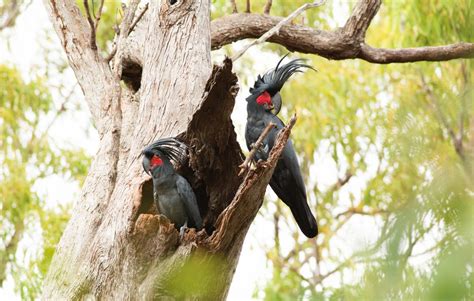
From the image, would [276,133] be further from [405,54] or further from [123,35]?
[405,54]

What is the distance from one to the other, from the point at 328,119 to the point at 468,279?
23.7 feet

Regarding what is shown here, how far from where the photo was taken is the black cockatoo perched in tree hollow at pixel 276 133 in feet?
13.2

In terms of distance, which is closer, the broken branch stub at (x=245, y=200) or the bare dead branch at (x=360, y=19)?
the broken branch stub at (x=245, y=200)

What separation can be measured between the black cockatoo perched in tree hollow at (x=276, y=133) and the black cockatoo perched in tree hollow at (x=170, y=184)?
21.3 inches

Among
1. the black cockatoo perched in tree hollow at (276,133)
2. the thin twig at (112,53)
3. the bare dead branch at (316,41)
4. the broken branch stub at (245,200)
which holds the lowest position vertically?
the broken branch stub at (245,200)

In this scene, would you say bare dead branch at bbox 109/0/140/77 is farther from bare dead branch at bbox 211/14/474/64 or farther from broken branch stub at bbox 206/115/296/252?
broken branch stub at bbox 206/115/296/252

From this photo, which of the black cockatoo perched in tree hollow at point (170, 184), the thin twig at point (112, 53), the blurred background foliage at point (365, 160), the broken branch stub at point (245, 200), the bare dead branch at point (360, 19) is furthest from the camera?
the bare dead branch at point (360, 19)

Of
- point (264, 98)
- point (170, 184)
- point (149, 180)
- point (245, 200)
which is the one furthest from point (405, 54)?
point (245, 200)

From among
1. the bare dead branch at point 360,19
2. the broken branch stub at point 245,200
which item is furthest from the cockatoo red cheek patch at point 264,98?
the broken branch stub at point 245,200

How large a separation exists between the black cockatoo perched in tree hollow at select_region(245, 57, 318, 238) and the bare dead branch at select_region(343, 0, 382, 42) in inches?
30.4

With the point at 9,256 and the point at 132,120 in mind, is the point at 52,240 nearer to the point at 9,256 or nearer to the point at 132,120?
the point at 9,256

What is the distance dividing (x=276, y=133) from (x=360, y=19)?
1201 mm

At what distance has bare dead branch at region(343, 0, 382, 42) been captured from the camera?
15.7 feet

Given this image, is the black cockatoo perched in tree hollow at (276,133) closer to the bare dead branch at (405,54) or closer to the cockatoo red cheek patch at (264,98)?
the cockatoo red cheek patch at (264,98)
